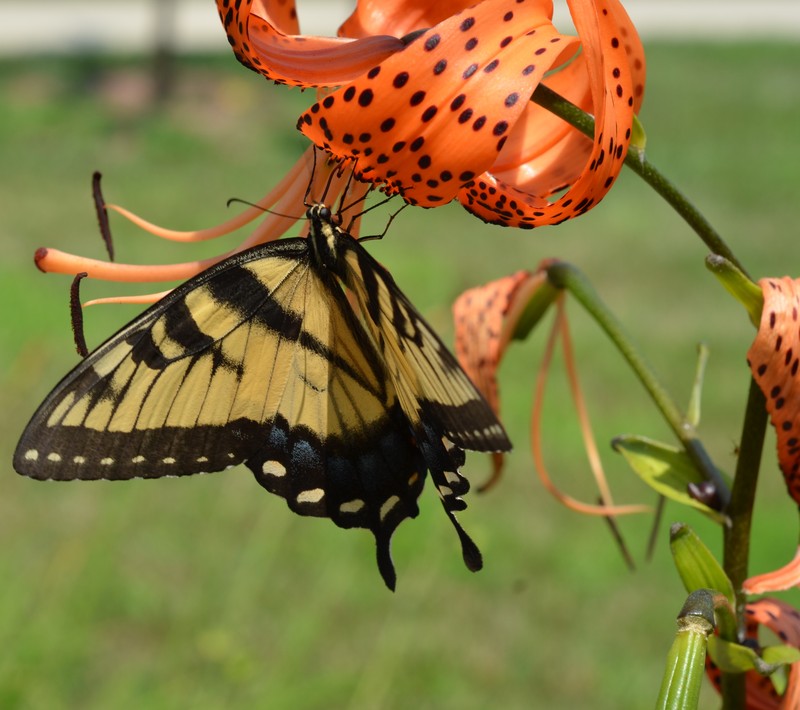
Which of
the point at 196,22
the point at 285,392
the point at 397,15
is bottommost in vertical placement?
the point at 285,392

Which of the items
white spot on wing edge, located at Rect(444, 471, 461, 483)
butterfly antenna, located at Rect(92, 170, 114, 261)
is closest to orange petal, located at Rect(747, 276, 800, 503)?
white spot on wing edge, located at Rect(444, 471, 461, 483)

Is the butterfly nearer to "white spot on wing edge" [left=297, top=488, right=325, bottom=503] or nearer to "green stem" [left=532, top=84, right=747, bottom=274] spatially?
"white spot on wing edge" [left=297, top=488, right=325, bottom=503]

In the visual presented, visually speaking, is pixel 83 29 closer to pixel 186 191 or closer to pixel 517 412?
pixel 186 191

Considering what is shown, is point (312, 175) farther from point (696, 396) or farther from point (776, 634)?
point (776, 634)

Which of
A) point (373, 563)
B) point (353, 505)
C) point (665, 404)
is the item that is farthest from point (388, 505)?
point (373, 563)

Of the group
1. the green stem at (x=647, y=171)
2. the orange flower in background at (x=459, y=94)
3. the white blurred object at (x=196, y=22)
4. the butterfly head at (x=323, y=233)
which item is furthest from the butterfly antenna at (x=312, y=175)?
the white blurred object at (x=196, y=22)

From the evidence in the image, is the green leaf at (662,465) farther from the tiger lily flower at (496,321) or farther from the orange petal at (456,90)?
the orange petal at (456,90)
